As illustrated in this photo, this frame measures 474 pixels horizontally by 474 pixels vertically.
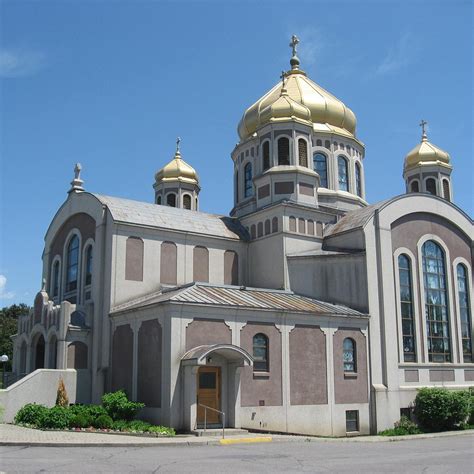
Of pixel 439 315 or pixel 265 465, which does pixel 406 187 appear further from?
pixel 265 465

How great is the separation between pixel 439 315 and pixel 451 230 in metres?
5.47

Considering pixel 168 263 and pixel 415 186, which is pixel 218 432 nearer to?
pixel 168 263

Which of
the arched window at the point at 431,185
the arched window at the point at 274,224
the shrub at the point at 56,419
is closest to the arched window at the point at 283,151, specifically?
the arched window at the point at 274,224

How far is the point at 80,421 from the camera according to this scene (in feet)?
79.8

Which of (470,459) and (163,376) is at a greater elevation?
(163,376)

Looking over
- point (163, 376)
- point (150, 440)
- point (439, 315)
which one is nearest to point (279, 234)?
point (439, 315)

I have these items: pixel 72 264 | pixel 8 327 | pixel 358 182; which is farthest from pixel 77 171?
pixel 8 327

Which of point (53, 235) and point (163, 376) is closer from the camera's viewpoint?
point (163, 376)

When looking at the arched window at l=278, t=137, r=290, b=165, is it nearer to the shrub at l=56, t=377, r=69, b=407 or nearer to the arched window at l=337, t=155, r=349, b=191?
the arched window at l=337, t=155, r=349, b=191

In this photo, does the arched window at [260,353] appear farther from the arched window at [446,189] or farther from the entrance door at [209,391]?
the arched window at [446,189]

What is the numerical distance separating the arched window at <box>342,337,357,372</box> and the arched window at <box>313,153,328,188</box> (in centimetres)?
1409

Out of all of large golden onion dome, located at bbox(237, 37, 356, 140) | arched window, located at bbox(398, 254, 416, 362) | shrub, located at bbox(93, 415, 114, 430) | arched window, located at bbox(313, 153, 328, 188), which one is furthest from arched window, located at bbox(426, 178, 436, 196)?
shrub, located at bbox(93, 415, 114, 430)

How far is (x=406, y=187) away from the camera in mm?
49781

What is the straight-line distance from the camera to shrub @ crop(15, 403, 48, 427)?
24938 millimetres
